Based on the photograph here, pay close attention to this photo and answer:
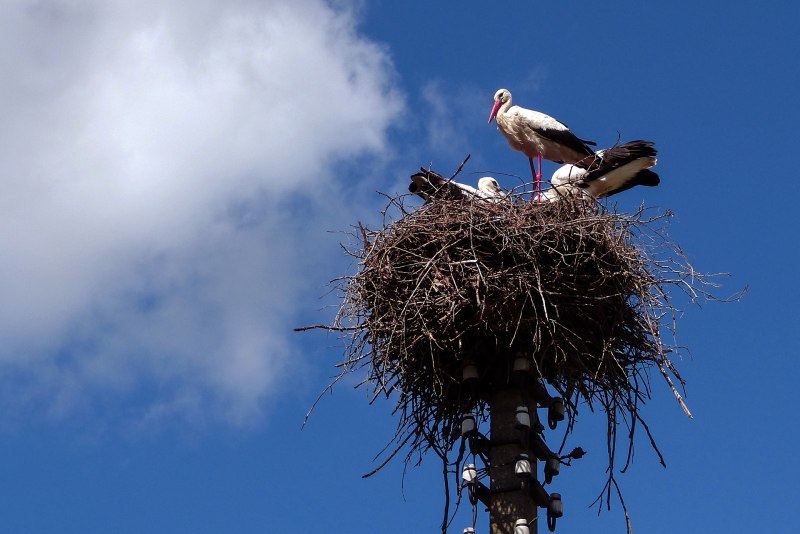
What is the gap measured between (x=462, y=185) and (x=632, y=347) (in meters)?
2.18

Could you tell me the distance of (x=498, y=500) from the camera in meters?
7.84

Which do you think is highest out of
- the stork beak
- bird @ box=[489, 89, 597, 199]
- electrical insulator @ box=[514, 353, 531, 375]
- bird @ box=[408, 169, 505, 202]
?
the stork beak

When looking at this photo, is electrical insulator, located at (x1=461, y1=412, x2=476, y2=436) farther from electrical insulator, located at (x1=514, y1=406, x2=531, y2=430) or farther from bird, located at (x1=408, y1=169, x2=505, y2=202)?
bird, located at (x1=408, y1=169, x2=505, y2=202)

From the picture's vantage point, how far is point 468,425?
8.13 m

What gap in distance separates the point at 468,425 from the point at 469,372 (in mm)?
469

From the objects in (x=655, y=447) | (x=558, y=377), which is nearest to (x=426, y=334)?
(x=558, y=377)

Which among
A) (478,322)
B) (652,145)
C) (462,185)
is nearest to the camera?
(478,322)

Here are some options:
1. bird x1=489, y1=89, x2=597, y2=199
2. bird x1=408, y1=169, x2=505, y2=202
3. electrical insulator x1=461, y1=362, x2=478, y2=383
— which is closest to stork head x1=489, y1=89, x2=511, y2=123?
bird x1=489, y1=89, x2=597, y2=199

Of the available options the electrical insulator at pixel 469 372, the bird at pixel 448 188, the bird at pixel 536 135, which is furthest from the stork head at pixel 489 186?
the electrical insulator at pixel 469 372

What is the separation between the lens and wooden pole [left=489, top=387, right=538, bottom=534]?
305 inches

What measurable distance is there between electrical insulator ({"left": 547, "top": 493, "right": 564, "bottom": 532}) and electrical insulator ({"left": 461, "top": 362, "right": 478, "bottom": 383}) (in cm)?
99

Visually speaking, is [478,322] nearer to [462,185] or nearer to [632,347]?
[632,347]

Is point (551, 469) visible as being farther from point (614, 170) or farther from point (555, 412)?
point (614, 170)

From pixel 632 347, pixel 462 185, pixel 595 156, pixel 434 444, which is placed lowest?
pixel 434 444
